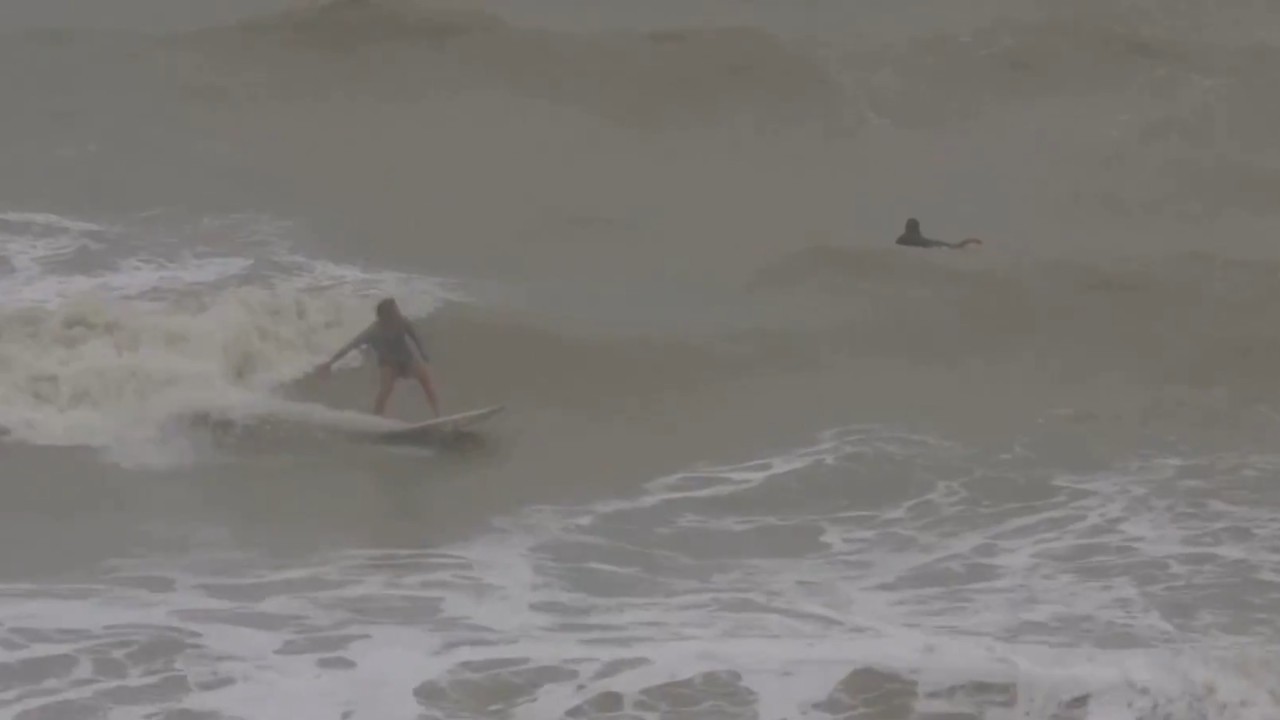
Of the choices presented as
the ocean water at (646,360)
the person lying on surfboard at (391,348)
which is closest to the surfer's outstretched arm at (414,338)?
the person lying on surfboard at (391,348)

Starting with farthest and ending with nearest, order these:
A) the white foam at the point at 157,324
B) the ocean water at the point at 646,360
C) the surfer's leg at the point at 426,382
→ the surfer's leg at the point at 426,382 < the white foam at the point at 157,324 < the ocean water at the point at 646,360

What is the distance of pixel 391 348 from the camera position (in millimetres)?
11070

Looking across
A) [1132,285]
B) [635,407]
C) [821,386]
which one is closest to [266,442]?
[635,407]

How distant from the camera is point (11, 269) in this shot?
537 inches

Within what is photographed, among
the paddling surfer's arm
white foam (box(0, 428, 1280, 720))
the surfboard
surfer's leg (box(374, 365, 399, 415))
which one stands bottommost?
white foam (box(0, 428, 1280, 720))

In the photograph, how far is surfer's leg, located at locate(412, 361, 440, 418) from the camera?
10.9m

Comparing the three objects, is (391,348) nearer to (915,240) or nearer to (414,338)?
(414,338)

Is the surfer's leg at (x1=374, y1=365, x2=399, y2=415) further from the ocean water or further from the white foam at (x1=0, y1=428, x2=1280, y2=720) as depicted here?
the white foam at (x1=0, y1=428, x2=1280, y2=720)

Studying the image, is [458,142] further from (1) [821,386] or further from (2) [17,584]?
(2) [17,584]

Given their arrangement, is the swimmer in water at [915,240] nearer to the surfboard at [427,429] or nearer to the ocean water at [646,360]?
the ocean water at [646,360]

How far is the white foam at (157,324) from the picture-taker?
426 inches

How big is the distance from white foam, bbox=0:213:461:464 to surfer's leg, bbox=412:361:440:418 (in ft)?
2.00

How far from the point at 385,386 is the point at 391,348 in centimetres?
25

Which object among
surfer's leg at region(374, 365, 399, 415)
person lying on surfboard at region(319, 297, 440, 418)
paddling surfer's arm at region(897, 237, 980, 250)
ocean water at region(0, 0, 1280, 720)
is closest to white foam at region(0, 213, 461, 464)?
ocean water at region(0, 0, 1280, 720)
